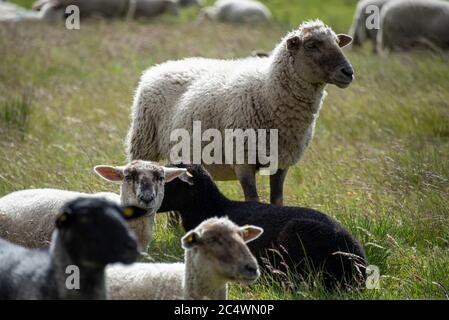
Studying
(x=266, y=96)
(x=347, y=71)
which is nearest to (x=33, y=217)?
(x=266, y=96)

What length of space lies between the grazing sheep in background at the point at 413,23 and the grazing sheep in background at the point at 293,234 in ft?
35.0

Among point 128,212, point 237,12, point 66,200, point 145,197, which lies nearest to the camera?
point 128,212

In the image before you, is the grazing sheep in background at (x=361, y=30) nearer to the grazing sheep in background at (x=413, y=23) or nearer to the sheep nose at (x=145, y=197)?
the grazing sheep in background at (x=413, y=23)

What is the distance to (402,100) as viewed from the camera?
11.3 meters

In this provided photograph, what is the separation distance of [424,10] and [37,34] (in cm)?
733

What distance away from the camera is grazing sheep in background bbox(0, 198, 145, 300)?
13.5 feet

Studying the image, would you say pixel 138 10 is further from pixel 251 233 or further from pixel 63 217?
pixel 63 217

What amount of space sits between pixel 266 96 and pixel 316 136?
310 centimetres

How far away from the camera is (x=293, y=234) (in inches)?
229

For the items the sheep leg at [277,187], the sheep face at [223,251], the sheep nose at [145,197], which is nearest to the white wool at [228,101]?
the sheep leg at [277,187]

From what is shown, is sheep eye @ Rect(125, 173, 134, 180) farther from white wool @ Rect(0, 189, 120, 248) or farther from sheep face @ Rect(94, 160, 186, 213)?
white wool @ Rect(0, 189, 120, 248)

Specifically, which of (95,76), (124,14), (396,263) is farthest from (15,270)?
(124,14)
